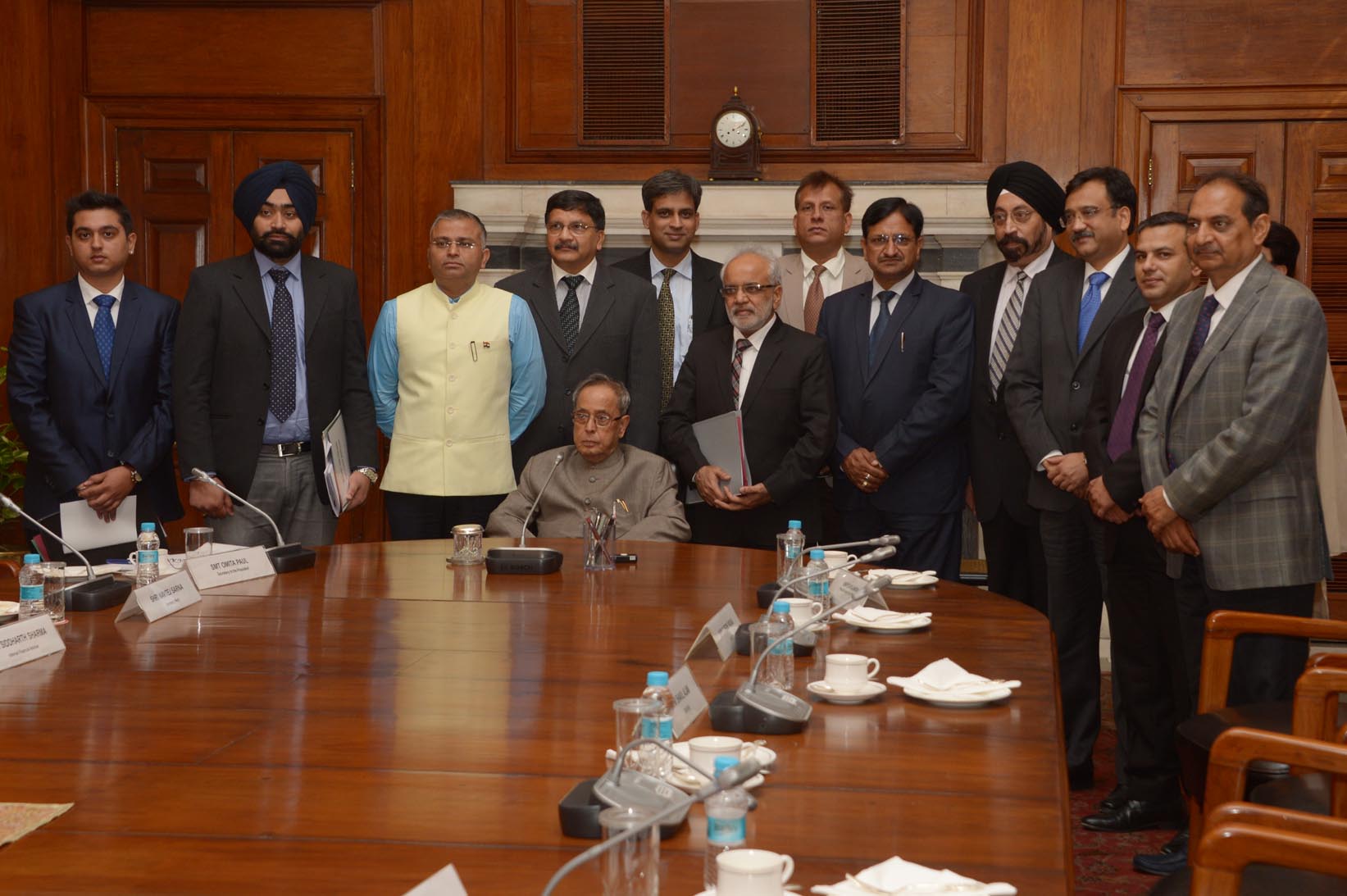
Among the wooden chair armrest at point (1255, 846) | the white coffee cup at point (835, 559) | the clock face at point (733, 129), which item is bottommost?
the wooden chair armrest at point (1255, 846)

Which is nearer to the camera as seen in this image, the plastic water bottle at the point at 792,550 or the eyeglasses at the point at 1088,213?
the plastic water bottle at the point at 792,550

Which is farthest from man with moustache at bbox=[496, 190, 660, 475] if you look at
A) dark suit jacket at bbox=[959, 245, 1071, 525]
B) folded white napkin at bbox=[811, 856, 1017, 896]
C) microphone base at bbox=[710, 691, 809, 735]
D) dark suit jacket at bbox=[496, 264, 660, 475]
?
folded white napkin at bbox=[811, 856, 1017, 896]

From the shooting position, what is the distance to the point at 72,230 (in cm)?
451

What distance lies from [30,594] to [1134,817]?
8.94ft

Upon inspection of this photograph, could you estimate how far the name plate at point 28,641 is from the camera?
2361 millimetres

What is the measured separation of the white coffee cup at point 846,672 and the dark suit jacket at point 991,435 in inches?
83.6

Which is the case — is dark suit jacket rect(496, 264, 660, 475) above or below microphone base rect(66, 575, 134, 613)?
→ above

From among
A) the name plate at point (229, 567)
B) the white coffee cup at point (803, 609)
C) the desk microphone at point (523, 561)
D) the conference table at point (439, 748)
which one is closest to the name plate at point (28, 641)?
the conference table at point (439, 748)

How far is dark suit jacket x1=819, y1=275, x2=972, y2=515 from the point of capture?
4328 mm

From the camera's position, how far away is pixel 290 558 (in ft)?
11.1

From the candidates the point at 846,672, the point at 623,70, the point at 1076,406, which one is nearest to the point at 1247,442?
the point at 1076,406

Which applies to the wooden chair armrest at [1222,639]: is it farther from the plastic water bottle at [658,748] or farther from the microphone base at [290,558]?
the microphone base at [290,558]

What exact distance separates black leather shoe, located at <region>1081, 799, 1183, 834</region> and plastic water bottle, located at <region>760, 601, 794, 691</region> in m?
1.71

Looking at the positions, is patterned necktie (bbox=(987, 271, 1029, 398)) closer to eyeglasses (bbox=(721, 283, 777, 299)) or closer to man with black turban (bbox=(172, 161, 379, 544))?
eyeglasses (bbox=(721, 283, 777, 299))
